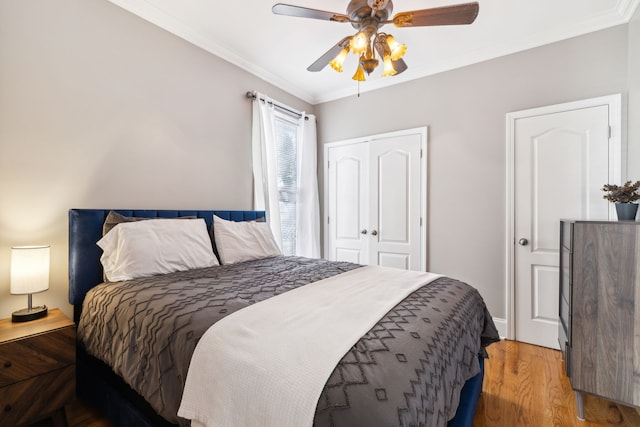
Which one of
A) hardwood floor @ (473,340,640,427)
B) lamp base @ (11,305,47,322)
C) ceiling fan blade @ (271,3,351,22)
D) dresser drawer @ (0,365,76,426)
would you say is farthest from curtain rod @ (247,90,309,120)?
hardwood floor @ (473,340,640,427)

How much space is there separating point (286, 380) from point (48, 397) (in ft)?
4.92

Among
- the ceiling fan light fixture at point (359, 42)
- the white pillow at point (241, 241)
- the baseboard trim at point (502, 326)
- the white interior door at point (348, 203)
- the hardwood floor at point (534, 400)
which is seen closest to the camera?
the hardwood floor at point (534, 400)

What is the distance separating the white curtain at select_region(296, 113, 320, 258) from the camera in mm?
3781

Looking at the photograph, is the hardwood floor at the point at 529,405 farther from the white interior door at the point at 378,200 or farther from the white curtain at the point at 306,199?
the white curtain at the point at 306,199

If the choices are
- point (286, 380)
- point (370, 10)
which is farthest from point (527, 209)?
point (286, 380)

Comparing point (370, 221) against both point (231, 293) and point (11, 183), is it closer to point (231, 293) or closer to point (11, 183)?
point (231, 293)

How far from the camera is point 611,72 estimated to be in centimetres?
242

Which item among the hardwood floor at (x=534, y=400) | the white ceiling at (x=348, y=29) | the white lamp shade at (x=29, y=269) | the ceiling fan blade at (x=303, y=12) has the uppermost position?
the white ceiling at (x=348, y=29)

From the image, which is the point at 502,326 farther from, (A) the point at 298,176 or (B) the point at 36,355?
(B) the point at 36,355

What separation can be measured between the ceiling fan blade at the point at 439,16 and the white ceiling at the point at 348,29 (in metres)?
0.60

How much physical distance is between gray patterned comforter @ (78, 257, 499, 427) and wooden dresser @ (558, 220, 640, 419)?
20.2 inches

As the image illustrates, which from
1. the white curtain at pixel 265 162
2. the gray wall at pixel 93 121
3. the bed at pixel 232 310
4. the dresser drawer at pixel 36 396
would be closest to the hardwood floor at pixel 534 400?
the bed at pixel 232 310

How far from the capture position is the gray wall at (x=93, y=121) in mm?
1770

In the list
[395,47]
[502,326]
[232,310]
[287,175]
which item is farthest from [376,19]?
[502,326]
